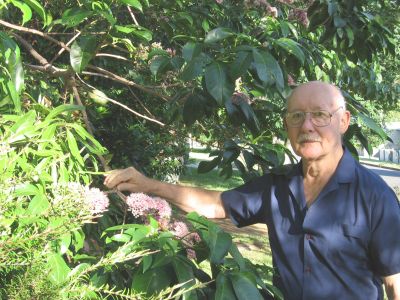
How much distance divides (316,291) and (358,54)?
1.74 m

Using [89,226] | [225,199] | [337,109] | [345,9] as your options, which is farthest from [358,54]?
[89,226]

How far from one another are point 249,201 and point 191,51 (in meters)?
0.82

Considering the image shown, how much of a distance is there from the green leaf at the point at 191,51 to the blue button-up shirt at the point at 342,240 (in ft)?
2.54

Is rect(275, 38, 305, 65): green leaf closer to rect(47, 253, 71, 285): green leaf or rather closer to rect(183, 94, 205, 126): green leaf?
rect(183, 94, 205, 126): green leaf

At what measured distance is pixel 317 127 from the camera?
2.27m

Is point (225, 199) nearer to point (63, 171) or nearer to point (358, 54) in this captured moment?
point (63, 171)

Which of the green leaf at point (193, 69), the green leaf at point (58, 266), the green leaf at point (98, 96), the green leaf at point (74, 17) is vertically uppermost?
the green leaf at point (74, 17)

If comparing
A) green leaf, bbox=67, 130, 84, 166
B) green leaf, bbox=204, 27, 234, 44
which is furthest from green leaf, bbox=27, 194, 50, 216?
green leaf, bbox=204, 27, 234, 44

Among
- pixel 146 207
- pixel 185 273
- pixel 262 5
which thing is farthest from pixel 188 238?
pixel 262 5

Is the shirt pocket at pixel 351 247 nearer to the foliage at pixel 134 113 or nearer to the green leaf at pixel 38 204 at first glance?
the foliage at pixel 134 113

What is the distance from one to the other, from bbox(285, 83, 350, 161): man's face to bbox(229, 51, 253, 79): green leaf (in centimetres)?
34

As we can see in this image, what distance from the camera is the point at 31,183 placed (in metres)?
1.61

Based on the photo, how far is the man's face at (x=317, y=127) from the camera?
2.28 meters

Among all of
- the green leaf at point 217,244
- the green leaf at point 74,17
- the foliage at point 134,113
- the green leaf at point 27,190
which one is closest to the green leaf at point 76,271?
the foliage at point 134,113
